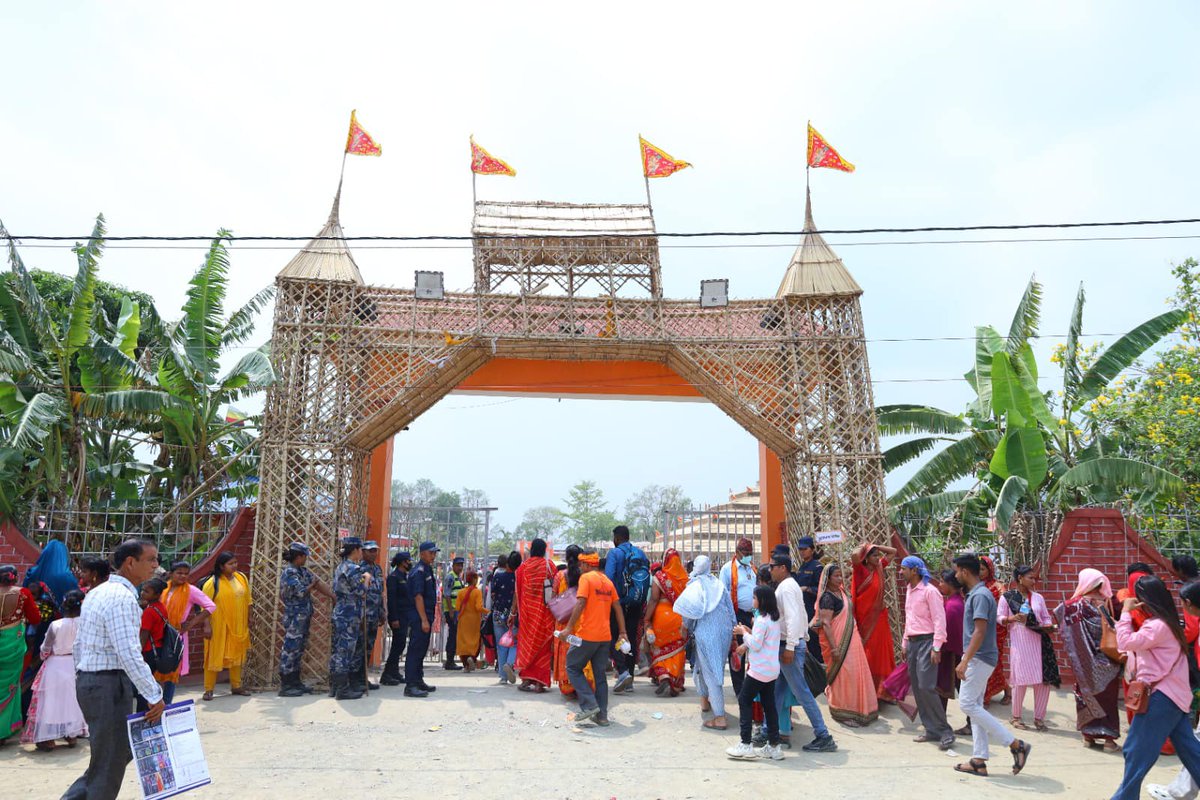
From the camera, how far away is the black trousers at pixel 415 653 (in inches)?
311

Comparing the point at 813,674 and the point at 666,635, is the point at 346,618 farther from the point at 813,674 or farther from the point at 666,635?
the point at 813,674

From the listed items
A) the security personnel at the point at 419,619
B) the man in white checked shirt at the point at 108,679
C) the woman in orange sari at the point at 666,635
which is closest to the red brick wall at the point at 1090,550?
the woman in orange sari at the point at 666,635

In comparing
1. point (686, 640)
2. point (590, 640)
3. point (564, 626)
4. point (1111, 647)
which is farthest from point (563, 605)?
point (1111, 647)

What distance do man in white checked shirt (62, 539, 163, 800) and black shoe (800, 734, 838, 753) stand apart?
4488mm

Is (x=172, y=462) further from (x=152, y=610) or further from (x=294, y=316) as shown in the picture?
(x=152, y=610)

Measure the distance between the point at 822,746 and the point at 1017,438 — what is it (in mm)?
5536

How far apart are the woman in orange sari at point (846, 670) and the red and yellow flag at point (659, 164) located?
20.1 feet

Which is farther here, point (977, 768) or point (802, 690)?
point (802, 690)

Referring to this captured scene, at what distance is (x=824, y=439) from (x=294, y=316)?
255 inches

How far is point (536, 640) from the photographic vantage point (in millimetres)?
8156

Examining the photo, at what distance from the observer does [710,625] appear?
688 centimetres

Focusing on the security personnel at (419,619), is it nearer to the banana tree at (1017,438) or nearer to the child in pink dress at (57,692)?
the child in pink dress at (57,692)

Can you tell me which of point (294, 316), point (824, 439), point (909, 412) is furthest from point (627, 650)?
point (909, 412)

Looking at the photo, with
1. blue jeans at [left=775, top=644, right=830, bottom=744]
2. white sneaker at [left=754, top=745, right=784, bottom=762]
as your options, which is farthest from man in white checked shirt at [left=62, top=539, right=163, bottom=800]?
blue jeans at [left=775, top=644, right=830, bottom=744]
